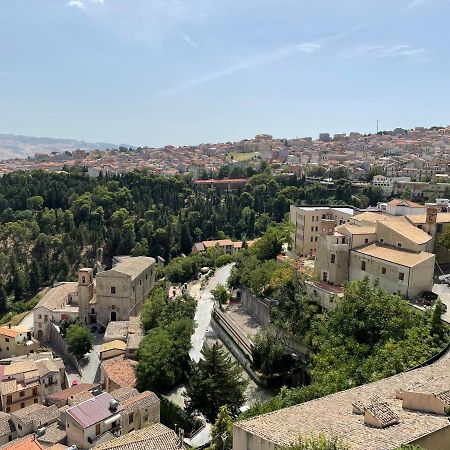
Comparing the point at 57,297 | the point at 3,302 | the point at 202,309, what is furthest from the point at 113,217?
the point at 202,309

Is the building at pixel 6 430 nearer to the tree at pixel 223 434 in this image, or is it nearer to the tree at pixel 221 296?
the tree at pixel 223 434

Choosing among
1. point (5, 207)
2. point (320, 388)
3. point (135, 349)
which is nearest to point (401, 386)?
point (320, 388)

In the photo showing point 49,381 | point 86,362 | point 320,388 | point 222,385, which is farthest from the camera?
point 86,362

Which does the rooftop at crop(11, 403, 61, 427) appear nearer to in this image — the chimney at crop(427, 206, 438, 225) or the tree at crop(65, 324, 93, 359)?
the tree at crop(65, 324, 93, 359)

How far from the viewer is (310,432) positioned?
916 cm

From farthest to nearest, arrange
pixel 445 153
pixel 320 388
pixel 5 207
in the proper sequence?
pixel 445 153, pixel 5 207, pixel 320 388

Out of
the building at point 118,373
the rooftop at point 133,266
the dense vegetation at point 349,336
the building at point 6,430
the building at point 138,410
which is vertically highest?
the dense vegetation at point 349,336

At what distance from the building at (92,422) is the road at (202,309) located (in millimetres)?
6314

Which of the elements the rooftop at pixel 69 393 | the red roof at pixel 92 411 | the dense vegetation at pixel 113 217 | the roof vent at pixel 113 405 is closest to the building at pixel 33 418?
the rooftop at pixel 69 393

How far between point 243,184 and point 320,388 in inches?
2528

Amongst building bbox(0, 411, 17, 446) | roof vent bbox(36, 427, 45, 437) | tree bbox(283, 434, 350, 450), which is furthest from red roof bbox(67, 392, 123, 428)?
tree bbox(283, 434, 350, 450)

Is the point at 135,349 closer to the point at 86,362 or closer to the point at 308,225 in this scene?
the point at 86,362

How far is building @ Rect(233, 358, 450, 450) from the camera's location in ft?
29.5

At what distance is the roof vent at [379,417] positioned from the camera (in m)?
9.46
